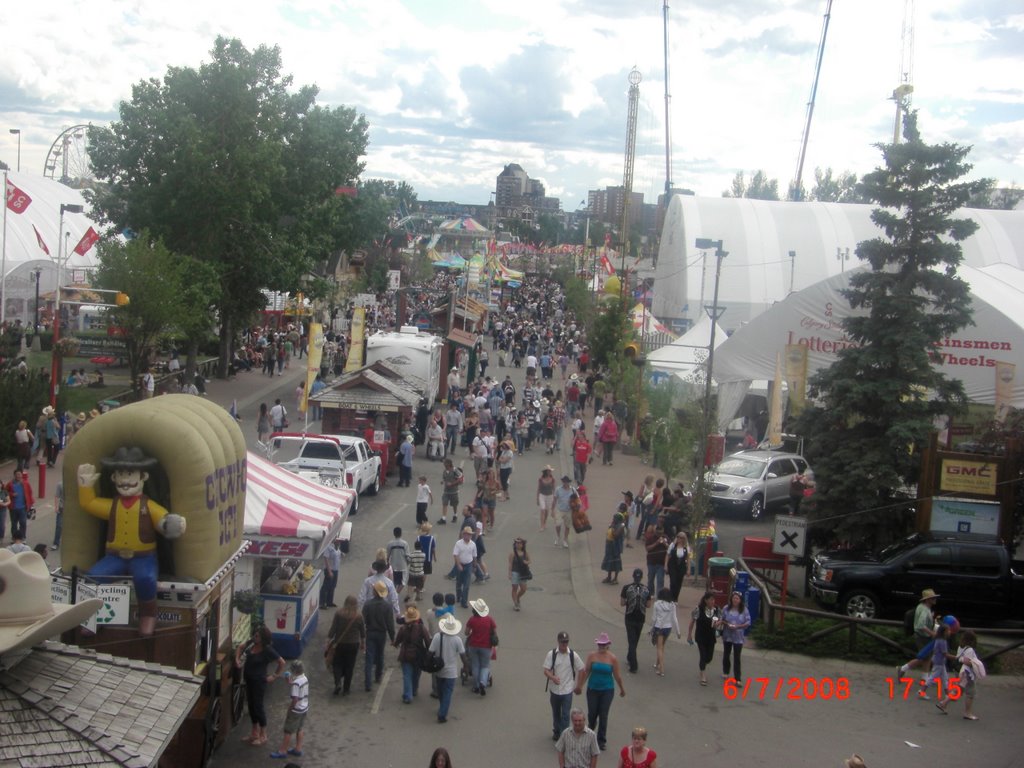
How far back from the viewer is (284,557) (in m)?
13.7

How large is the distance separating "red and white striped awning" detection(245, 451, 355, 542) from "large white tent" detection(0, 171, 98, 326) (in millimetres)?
33736

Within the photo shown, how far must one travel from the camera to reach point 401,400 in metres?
26.8

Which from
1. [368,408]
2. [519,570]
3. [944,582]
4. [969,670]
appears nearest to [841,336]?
[944,582]

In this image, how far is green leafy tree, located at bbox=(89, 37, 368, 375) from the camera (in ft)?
120

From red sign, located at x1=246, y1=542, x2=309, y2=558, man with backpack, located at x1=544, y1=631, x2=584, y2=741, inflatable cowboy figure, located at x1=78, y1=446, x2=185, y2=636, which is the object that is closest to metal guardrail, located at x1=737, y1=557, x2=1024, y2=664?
man with backpack, located at x1=544, y1=631, x2=584, y2=741

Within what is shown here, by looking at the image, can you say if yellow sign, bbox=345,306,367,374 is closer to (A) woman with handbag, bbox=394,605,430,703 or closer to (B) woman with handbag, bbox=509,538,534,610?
(B) woman with handbag, bbox=509,538,534,610

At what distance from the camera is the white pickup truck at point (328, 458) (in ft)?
73.6

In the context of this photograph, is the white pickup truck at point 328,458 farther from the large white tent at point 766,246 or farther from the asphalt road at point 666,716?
the large white tent at point 766,246

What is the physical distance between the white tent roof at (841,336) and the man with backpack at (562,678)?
13.0 metres

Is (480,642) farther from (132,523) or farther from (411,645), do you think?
(132,523)

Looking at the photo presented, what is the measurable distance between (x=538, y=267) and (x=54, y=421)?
119 m

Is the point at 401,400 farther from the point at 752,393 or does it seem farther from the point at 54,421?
the point at 752,393

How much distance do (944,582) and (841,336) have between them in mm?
10738

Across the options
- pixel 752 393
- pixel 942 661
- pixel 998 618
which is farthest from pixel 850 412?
pixel 752 393
